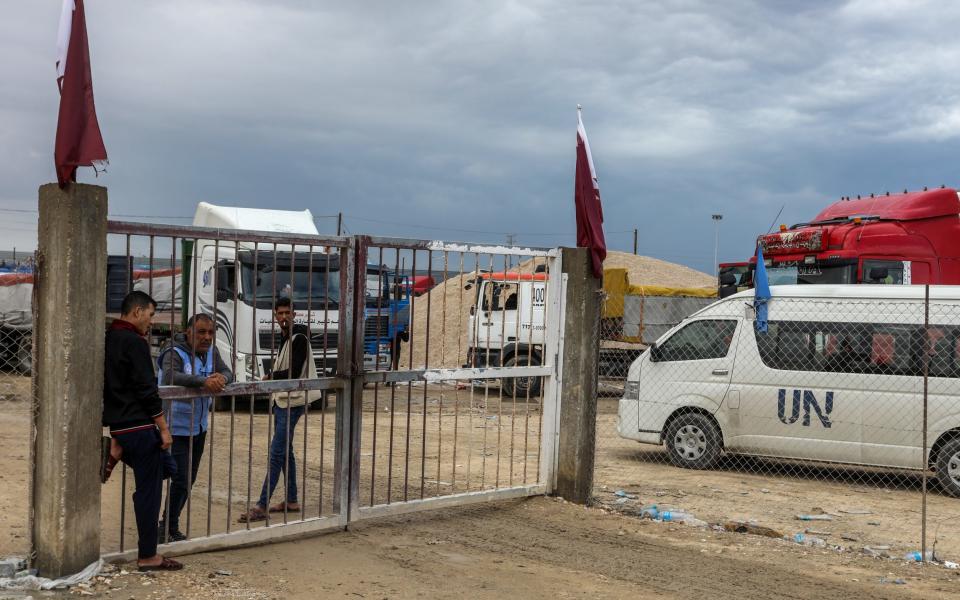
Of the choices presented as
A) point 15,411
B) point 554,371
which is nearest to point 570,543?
point 554,371

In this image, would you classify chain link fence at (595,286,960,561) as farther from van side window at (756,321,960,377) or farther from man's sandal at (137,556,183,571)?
man's sandal at (137,556,183,571)

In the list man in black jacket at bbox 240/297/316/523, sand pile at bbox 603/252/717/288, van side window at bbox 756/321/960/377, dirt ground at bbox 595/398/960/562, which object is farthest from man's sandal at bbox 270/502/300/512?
sand pile at bbox 603/252/717/288

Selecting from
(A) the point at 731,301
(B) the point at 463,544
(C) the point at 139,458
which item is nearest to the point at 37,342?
(C) the point at 139,458

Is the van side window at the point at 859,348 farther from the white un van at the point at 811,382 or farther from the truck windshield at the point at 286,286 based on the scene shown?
the truck windshield at the point at 286,286

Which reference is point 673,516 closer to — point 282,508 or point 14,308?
point 282,508

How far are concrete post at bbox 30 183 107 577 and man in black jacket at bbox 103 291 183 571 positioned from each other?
0.40 feet

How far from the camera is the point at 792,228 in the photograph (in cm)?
1659

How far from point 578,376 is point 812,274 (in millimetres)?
7861

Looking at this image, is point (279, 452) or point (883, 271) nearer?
point (279, 452)

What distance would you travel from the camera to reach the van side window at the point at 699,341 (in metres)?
11.6

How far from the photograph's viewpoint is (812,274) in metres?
15.5

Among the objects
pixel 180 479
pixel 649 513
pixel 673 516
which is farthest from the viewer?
pixel 649 513

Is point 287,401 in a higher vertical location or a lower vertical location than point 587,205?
lower

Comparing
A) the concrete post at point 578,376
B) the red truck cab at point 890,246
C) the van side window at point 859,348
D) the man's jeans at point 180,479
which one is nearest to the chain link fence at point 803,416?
the van side window at point 859,348
